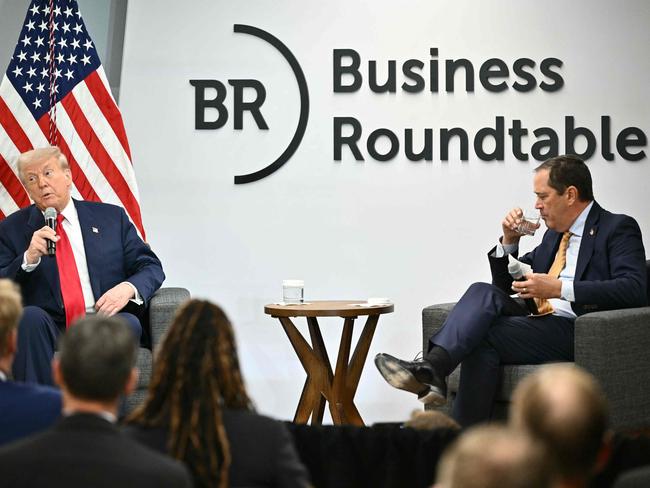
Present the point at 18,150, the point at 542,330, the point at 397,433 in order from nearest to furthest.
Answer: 1. the point at 397,433
2. the point at 542,330
3. the point at 18,150

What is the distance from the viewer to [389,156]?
5.61 meters

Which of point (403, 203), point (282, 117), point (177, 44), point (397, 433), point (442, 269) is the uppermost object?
point (177, 44)

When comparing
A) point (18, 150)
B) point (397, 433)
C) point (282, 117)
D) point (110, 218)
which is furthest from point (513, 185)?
point (397, 433)

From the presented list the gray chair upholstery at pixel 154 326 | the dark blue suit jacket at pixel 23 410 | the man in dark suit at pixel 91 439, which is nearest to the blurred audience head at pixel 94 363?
the man in dark suit at pixel 91 439

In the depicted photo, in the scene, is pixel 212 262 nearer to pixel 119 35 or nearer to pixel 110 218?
pixel 110 218

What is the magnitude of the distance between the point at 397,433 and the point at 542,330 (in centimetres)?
165

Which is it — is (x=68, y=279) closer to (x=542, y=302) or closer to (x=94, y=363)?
(x=542, y=302)

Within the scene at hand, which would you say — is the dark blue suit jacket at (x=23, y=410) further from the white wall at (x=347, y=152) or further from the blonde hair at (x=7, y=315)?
the white wall at (x=347, y=152)

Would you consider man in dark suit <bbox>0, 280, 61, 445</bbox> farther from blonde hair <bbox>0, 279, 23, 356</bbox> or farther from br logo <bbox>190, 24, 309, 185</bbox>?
br logo <bbox>190, 24, 309, 185</bbox>

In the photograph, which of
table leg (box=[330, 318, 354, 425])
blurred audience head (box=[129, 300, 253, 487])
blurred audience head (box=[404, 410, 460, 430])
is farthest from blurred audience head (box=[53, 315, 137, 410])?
table leg (box=[330, 318, 354, 425])

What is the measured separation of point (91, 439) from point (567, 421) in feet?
2.72

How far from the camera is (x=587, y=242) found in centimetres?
441

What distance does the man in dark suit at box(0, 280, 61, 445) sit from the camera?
2191 mm

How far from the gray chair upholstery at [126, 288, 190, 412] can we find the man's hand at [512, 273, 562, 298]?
1543 mm
